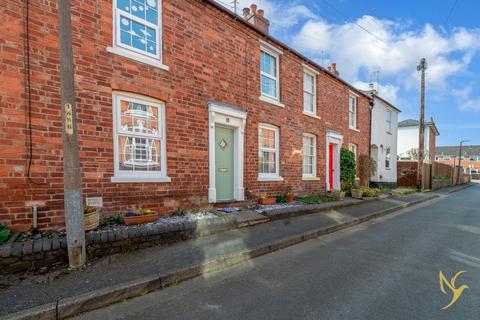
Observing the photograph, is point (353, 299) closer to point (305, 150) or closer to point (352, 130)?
point (305, 150)

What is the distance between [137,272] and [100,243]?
994 millimetres

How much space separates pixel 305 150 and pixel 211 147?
546cm

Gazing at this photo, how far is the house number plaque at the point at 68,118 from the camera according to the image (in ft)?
12.3

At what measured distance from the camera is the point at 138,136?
5.82 meters

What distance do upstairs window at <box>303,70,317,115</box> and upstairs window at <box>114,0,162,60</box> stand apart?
6756 millimetres

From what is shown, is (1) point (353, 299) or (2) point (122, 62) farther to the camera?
(2) point (122, 62)

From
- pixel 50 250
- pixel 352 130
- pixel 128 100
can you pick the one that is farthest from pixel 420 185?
pixel 50 250

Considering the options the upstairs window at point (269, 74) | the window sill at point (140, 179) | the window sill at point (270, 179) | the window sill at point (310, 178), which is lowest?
the window sill at point (310, 178)

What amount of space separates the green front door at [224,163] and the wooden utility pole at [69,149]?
4.09 metres

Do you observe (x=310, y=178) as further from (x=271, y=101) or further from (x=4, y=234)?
(x=4, y=234)

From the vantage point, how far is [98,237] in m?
4.26

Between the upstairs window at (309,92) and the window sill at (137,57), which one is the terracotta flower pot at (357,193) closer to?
the upstairs window at (309,92)

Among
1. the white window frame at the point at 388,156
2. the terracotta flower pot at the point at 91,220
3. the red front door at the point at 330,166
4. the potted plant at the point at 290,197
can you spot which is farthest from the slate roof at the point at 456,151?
the terracotta flower pot at the point at 91,220

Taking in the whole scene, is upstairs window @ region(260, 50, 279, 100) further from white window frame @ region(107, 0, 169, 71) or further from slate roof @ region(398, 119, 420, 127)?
slate roof @ region(398, 119, 420, 127)
